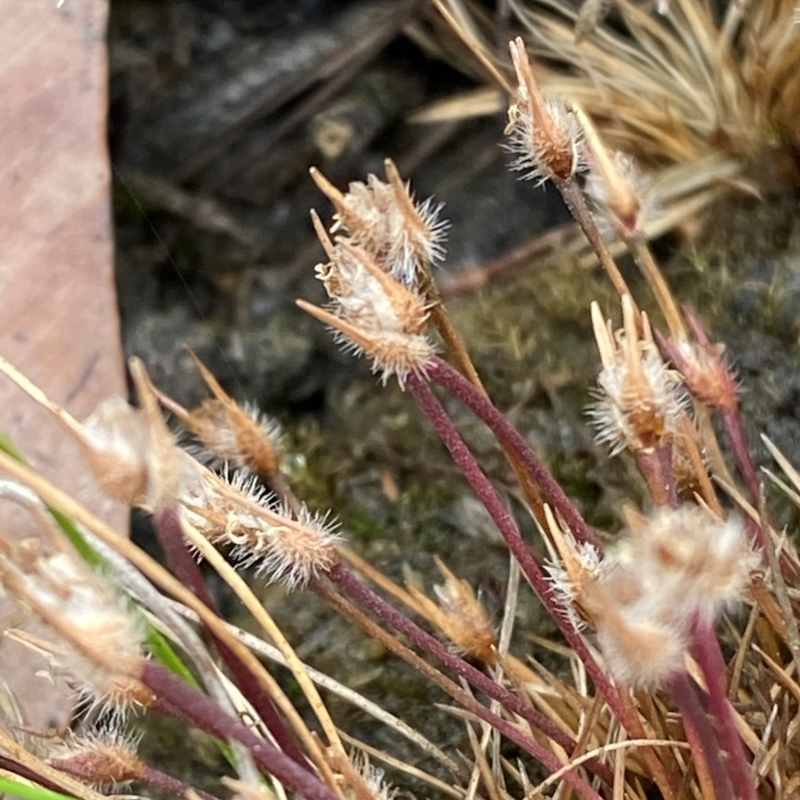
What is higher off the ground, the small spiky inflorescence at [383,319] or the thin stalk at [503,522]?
the small spiky inflorescence at [383,319]

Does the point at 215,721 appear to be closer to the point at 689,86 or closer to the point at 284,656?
the point at 284,656

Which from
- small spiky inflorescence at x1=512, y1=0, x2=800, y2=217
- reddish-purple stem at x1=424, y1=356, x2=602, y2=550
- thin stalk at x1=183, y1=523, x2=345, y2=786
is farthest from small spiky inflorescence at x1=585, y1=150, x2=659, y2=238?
small spiky inflorescence at x1=512, y1=0, x2=800, y2=217

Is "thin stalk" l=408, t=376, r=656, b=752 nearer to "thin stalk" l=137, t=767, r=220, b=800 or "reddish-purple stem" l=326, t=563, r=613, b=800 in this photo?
"reddish-purple stem" l=326, t=563, r=613, b=800

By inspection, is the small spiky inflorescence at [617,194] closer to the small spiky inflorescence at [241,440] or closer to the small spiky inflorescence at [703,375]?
the small spiky inflorescence at [703,375]

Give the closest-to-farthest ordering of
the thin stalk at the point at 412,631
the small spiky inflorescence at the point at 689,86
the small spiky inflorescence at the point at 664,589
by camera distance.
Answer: the small spiky inflorescence at the point at 664,589 < the thin stalk at the point at 412,631 < the small spiky inflorescence at the point at 689,86

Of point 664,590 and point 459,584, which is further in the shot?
point 459,584

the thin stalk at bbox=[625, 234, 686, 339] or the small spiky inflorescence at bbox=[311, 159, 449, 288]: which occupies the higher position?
the small spiky inflorescence at bbox=[311, 159, 449, 288]

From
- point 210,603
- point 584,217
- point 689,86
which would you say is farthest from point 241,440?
point 689,86

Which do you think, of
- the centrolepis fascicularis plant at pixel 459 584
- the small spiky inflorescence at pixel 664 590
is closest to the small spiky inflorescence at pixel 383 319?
the centrolepis fascicularis plant at pixel 459 584

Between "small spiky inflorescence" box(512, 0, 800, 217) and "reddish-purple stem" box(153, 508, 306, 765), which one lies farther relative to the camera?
"small spiky inflorescence" box(512, 0, 800, 217)
